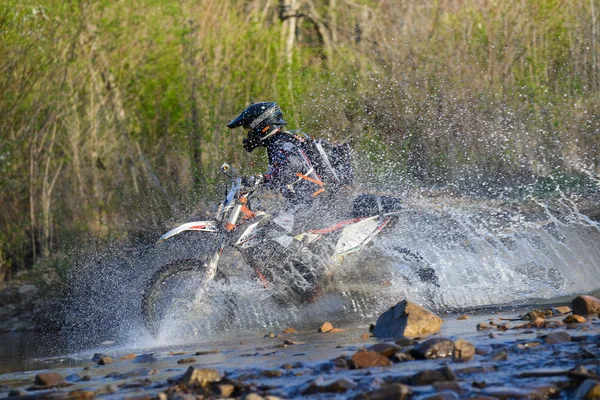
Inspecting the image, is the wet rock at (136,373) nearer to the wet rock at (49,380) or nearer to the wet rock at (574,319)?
the wet rock at (49,380)

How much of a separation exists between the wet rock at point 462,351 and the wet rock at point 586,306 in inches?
66.4

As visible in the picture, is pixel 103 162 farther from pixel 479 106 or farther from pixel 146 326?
pixel 146 326

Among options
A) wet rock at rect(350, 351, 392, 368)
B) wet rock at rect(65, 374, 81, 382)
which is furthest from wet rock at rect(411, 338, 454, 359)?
wet rock at rect(65, 374, 81, 382)

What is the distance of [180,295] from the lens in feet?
27.5

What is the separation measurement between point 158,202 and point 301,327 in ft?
22.2

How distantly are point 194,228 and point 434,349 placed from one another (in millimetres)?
3199

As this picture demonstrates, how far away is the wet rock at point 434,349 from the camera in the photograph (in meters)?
5.66

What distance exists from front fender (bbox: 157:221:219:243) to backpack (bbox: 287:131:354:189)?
116 cm

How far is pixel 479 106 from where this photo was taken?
14555mm

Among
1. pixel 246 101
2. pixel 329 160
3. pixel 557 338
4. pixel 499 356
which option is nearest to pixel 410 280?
pixel 329 160

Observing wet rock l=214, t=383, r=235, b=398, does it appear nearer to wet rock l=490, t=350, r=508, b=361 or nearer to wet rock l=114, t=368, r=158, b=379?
wet rock l=114, t=368, r=158, b=379

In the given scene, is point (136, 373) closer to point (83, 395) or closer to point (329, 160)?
point (83, 395)

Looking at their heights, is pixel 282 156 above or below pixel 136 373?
above

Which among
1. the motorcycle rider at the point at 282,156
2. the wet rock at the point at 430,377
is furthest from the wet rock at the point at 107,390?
the motorcycle rider at the point at 282,156
